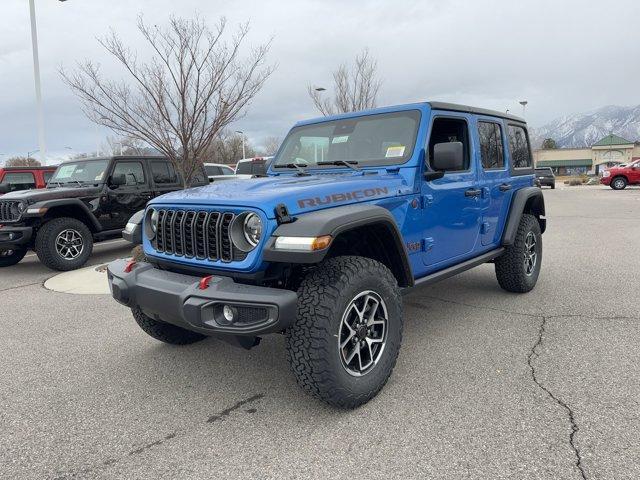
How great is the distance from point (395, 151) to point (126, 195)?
19.7 feet

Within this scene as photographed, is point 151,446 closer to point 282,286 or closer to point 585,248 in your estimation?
point 282,286

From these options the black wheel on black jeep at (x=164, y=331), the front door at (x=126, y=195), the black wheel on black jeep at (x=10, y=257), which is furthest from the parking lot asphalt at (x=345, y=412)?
the black wheel on black jeep at (x=10, y=257)

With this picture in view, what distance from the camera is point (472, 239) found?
4.21 metres

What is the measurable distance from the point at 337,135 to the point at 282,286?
172 cm

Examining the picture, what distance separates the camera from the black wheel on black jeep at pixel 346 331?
260 centimetres

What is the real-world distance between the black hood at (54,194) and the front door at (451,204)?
6075mm

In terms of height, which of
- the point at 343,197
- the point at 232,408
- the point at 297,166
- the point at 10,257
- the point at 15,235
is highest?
the point at 297,166

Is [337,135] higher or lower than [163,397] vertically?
higher

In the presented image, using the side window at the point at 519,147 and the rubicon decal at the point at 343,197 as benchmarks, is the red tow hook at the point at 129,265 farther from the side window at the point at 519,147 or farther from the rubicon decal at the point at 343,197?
the side window at the point at 519,147

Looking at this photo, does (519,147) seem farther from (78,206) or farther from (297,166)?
(78,206)

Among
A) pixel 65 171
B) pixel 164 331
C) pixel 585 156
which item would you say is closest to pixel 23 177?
pixel 65 171

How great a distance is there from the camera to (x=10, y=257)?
803 cm

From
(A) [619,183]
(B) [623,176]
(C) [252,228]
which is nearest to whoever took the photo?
(C) [252,228]

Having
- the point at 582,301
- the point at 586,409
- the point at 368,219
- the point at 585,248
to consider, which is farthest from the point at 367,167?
the point at 585,248
